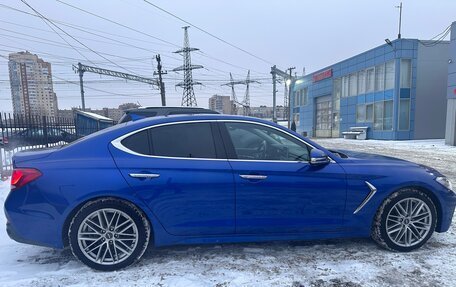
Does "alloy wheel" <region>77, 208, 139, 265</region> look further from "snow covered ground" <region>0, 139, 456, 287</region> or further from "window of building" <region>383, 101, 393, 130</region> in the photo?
"window of building" <region>383, 101, 393, 130</region>

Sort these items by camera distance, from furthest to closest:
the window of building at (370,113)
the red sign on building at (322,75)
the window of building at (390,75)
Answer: the red sign on building at (322,75) < the window of building at (370,113) < the window of building at (390,75)

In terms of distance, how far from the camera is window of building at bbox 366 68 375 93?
2606 cm

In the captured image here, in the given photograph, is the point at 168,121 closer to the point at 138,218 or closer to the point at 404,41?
the point at 138,218

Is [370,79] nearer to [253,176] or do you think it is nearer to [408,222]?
[408,222]

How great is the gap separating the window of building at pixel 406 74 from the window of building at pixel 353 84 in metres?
5.19

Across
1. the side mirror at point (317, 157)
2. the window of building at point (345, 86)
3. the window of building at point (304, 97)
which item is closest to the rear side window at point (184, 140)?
the side mirror at point (317, 157)

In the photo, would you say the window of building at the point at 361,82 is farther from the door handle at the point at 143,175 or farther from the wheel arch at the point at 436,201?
the door handle at the point at 143,175

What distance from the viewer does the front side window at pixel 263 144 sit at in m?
3.34

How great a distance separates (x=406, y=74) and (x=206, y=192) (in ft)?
83.0

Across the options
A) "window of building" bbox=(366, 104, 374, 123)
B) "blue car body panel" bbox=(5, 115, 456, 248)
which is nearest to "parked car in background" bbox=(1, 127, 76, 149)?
"blue car body panel" bbox=(5, 115, 456, 248)

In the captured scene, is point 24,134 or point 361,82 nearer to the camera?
point 24,134

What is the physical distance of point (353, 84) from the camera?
2900 cm

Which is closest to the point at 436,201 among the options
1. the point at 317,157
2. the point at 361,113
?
the point at 317,157

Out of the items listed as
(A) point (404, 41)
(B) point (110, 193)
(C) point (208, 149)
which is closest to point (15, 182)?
(B) point (110, 193)
